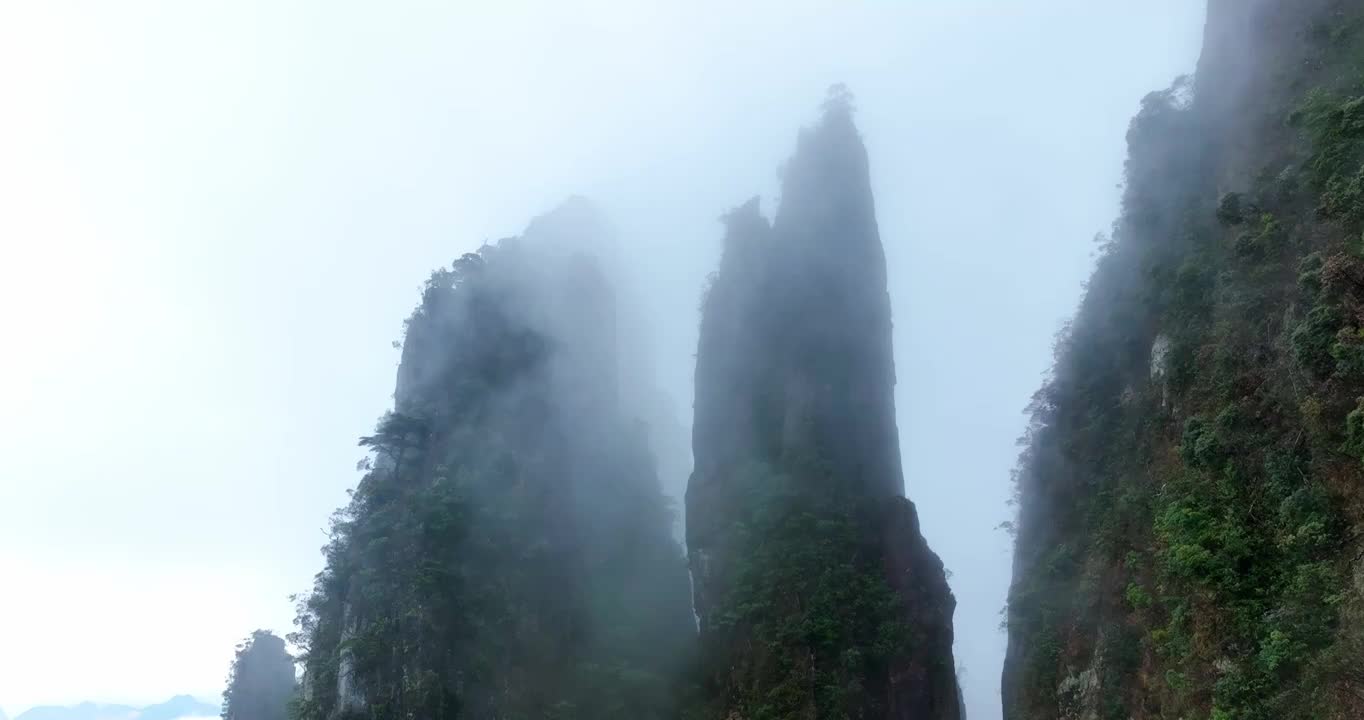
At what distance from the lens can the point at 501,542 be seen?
38.6 meters

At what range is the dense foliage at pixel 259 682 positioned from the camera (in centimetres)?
5612

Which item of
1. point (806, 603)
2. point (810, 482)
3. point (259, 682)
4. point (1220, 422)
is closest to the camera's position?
point (1220, 422)

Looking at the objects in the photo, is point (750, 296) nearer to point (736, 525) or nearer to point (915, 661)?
point (736, 525)

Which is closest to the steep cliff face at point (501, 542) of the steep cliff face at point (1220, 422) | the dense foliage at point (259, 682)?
the steep cliff face at point (1220, 422)

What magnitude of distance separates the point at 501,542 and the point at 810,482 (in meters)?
14.4

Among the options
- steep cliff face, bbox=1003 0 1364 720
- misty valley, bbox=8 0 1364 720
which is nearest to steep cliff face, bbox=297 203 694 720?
misty valley, bbox=8 0 1364 720

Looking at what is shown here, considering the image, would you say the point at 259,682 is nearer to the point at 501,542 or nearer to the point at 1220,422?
the point at 501,542

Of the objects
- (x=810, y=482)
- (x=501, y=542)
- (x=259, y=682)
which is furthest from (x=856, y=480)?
(x=259, y=682)

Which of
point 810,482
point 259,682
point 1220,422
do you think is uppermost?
point 810,482

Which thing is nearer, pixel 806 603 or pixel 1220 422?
pixel 1220 422

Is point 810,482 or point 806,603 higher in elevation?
point 810,482

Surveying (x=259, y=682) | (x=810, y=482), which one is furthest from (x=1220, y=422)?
(x=259, y=682)

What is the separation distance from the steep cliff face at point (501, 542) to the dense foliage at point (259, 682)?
77.2 ft

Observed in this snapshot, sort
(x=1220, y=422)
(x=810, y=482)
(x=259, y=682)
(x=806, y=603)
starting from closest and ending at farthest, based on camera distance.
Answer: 1. (x=1220, y=422)
2. (x=806, y=603)
3. (x=810, y=482)
4. (x=259, y=682)
